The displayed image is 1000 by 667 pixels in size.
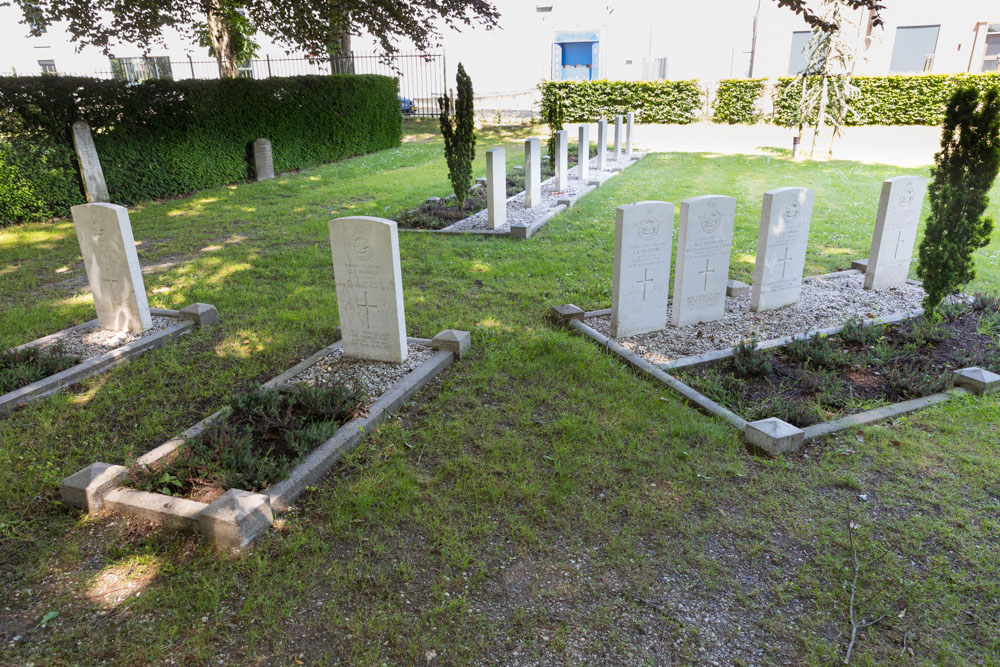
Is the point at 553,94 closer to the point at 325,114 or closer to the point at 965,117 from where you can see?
the point at 325,114

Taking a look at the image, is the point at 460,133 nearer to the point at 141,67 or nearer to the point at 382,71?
the point at 382,71

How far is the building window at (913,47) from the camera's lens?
27.9 m

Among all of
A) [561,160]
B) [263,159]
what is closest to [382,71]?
[263,159]

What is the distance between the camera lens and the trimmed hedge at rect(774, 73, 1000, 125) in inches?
830

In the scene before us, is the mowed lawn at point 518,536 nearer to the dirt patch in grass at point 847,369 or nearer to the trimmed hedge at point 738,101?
the dirt patch in grass at point 847,369

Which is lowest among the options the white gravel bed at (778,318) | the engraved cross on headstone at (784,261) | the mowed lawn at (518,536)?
the mowed lawn at (518,536)

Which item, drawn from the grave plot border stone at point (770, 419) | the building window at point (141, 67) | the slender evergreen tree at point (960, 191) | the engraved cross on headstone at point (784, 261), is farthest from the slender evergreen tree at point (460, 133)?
the building window at point (141, 67)

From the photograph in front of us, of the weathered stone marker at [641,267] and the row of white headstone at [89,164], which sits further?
the row of white headstone at [89,164]

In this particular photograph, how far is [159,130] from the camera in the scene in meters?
12.1

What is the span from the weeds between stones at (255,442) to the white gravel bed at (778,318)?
8.53ft

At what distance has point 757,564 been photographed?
2.99 meters

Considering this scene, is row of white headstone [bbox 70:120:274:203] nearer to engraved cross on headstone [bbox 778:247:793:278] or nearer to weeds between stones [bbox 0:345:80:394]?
weeds between stones [bbox 0:345:80:394]

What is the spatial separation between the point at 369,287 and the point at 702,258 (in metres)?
3.01

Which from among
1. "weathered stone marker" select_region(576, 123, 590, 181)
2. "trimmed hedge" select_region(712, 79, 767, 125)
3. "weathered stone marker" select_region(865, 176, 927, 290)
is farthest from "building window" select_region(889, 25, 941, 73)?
"weathered stone marker" select_region(865, 176, 927, 290)
